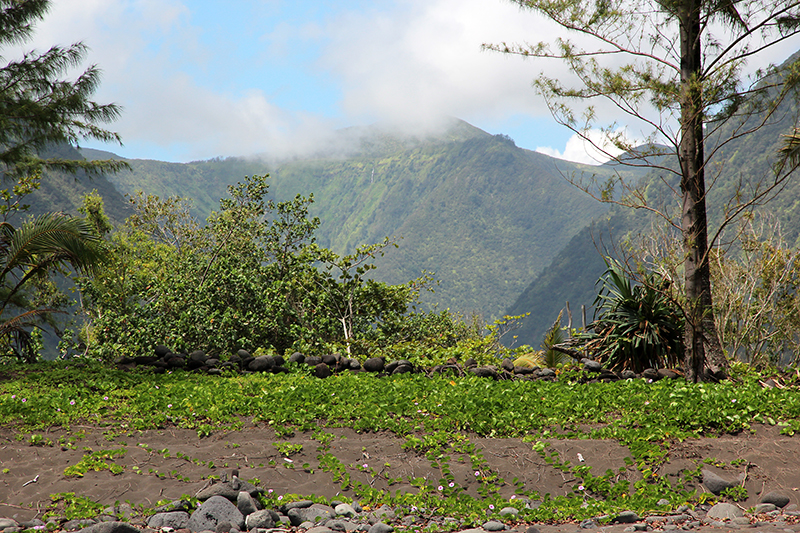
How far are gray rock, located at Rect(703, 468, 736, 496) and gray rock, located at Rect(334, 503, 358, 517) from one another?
302 centimetres

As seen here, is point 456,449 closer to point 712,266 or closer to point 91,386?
point 91,386

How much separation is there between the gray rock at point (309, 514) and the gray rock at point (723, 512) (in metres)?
2.96

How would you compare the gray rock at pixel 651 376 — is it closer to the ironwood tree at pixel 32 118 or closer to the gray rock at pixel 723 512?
the gray rock at pixel 723 512

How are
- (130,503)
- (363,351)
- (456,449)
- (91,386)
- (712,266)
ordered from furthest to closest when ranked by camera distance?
(712,266), (363,351), (91,386), (456,449), (130,503)

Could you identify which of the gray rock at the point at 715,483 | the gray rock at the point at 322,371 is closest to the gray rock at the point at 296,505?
the gray rock at the point at 715,483

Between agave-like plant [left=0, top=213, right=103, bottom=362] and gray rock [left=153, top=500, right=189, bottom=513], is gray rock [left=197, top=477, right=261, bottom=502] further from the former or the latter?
agave-like plant [left=0, top=213, right=103, bottom=362]

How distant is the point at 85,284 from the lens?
1394cm

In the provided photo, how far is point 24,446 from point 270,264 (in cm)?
799

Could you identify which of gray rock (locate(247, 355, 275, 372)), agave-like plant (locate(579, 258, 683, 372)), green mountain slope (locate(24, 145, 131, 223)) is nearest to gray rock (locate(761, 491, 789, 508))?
agave-like plant (locate(579, 258, 683, 372))

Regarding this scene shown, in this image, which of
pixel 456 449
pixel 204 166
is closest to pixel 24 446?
pixel 456 449

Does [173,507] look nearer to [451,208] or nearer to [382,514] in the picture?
[382,514]

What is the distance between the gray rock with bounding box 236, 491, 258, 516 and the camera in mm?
4414

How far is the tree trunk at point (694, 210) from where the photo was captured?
7891mm

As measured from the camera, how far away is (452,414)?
19.8 feet
